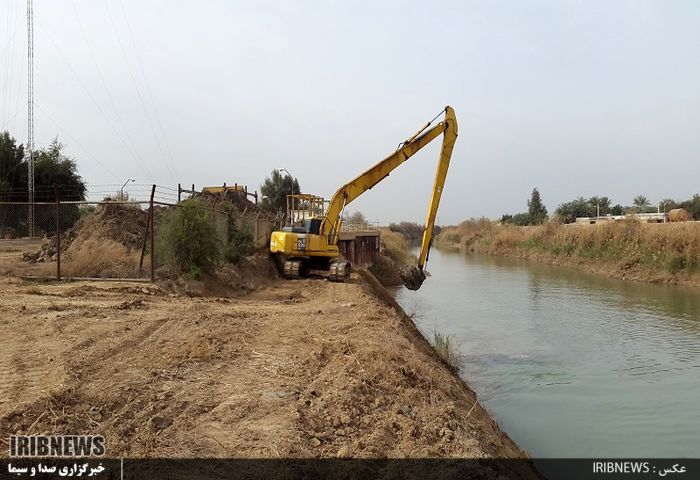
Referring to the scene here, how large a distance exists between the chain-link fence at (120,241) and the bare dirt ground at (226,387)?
4.67 meters

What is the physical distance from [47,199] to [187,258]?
25.8 m

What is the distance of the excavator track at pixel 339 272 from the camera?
1967cm

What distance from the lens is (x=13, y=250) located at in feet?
73.4

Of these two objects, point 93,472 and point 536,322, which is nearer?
point 93,472

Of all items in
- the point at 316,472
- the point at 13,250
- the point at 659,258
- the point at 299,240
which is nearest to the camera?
the point at 316,472

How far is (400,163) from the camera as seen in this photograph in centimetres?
2045

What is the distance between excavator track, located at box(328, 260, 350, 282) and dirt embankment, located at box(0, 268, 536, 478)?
833 centimetres

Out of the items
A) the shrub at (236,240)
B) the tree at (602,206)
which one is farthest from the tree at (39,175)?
the tree at (602,206)

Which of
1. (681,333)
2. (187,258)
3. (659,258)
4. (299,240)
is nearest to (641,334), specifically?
(681,333)

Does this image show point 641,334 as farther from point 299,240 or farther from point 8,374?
point 8,374

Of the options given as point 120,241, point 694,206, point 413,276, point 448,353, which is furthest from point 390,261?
point 694,206

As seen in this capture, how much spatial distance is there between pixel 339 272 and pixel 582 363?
9.05 meters

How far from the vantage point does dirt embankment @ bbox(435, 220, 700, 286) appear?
34.0 meters

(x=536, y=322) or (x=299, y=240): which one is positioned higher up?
(x=299, y=240)
